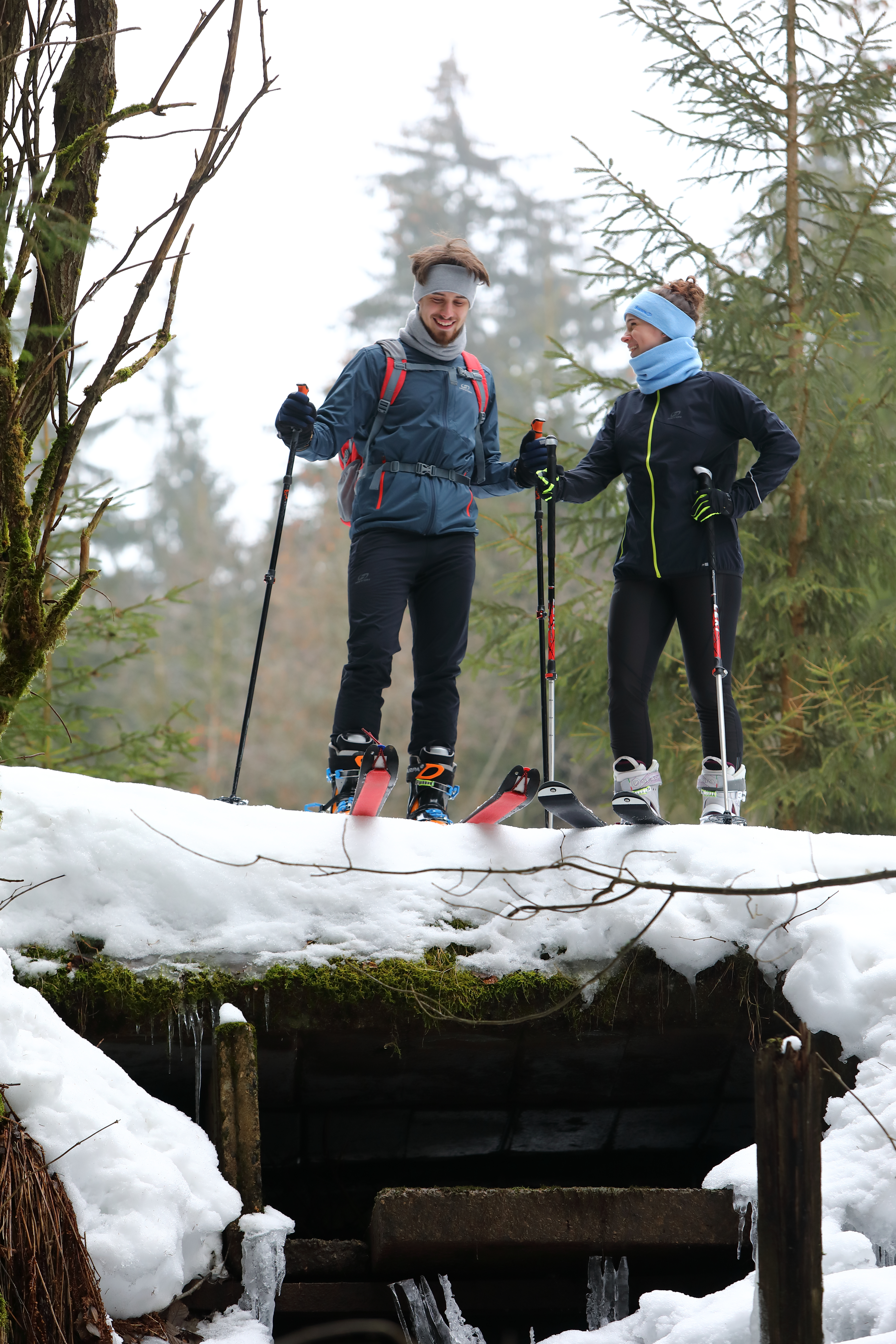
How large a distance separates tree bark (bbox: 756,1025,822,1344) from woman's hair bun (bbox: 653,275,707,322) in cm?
370

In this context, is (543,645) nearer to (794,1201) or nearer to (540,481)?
(540,481)

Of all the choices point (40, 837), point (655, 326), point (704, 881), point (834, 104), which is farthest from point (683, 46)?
point (40, 837)

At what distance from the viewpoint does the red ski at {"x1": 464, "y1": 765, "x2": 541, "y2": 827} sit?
14.0ft

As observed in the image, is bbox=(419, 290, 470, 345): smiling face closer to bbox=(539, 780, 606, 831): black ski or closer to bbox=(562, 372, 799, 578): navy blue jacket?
bbox=(562, 372, 799, 578): navy blue jacket

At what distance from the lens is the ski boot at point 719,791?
4.93 m

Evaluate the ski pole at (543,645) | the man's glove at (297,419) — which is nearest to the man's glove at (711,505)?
the ski pole at (543,645)

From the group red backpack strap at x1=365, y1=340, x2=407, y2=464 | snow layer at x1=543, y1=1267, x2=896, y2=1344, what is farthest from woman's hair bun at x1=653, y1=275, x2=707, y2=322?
snow layer at x1=543, y1=1267, x2=896, y2=1344

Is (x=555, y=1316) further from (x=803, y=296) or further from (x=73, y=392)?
(x=803, y=296)

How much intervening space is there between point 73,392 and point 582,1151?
3784mm

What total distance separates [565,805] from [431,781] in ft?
2.82

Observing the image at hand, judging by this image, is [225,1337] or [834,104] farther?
[834,104]

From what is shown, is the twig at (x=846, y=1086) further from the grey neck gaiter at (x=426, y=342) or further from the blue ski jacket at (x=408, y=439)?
the grey neck gaiter at (x=426, y=342)

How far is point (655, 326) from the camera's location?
5258 mm

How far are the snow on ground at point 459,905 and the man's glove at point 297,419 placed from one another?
Answer: 1.66 m
